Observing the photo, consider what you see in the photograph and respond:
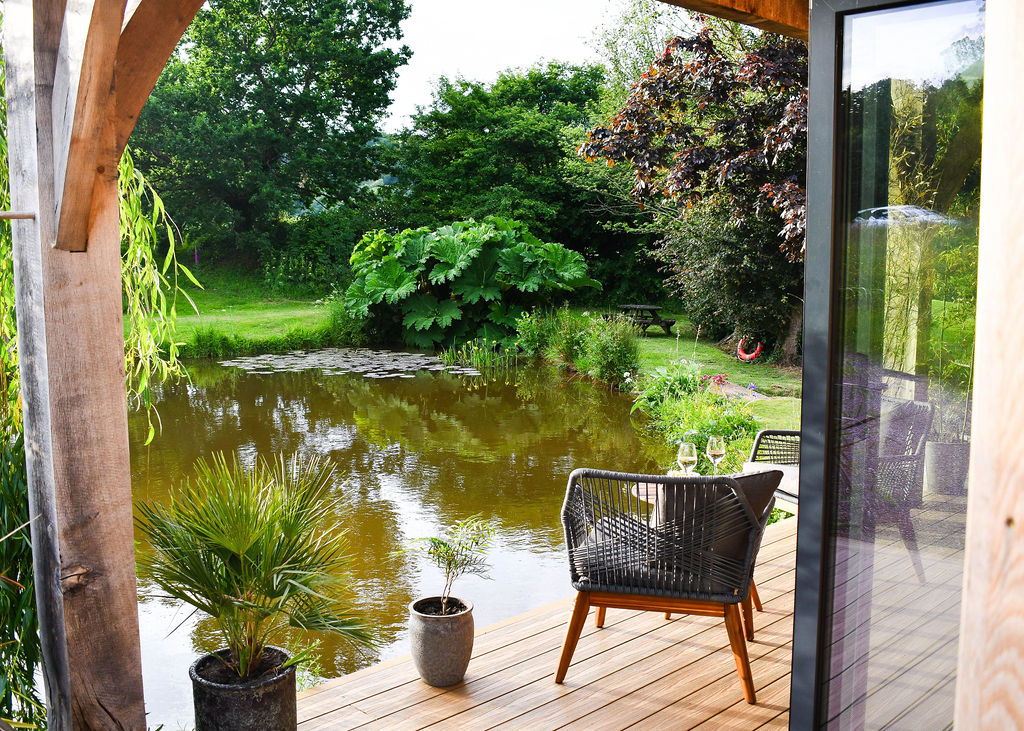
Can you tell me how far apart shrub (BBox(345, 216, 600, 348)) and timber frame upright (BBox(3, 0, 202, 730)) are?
1162 cm

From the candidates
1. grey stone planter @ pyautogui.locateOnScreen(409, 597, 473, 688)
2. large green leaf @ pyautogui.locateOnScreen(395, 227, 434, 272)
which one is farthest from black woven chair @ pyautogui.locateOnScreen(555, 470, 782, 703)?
large green leaf @ pyautogui.locateOnScreen(395, 227, 434, 272)

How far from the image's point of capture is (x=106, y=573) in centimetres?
211

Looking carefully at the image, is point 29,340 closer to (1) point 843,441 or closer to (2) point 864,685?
(1) point 843,441

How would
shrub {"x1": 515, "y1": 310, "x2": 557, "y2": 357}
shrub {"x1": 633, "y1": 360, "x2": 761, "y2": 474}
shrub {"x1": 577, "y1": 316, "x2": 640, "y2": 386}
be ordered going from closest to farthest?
shrub {"x1": 633, "y1": 360, "x2": 761, "y2": 474}, shrub {"x1": 577, "y1": 316, "x2": 640, "y2": 386}, shrub {"x1": 515, "y1": 310, "x2": 557, "y2": 357}

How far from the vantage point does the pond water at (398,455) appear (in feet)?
14.0

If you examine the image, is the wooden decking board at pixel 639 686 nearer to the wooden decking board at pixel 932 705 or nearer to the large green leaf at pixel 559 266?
the wooden decking board at pixel 932 705

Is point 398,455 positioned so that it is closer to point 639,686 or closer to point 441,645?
point 441,645

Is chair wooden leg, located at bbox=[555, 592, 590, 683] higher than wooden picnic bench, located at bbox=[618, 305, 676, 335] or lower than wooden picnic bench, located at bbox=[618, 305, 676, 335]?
lower

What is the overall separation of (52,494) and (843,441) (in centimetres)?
183

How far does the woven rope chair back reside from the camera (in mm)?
2689

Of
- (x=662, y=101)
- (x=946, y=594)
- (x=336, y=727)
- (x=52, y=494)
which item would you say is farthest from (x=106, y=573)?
(x=662, y=101)

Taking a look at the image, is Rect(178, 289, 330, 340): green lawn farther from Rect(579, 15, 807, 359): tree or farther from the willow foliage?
the willow foliage

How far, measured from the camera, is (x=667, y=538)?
8.95 feet

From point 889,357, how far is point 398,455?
579 cm
